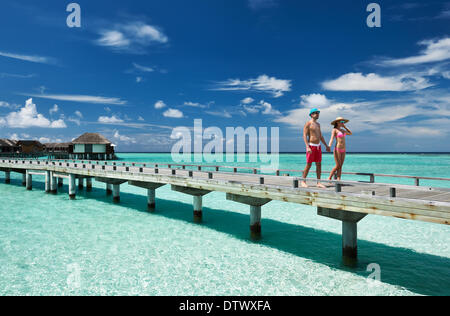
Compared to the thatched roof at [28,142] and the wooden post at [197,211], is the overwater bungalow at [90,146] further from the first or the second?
the wooden post at [197,211]

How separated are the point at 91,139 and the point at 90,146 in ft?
5.97

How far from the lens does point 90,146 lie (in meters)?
70.7

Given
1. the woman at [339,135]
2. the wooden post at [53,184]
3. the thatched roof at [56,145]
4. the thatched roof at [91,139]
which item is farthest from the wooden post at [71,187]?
the thatched roof at [56,145]

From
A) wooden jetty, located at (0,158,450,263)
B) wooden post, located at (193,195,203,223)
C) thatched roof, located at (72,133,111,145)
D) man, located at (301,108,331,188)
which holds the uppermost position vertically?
thatched roof, located at (72,133,111,145)

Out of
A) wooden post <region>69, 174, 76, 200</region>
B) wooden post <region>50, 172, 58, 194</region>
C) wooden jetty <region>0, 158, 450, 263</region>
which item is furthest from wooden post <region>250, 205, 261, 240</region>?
wooden post <region>50, 172, 58, 194</region>

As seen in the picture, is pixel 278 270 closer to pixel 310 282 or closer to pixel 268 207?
pixel 310 282

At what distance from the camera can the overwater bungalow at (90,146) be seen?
6956 cm

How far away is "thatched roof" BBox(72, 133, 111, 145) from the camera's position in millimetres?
69000

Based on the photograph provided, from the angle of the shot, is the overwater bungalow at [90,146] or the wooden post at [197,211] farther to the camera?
the overwater bungalow at [90,146]

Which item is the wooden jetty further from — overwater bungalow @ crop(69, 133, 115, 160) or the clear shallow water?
overwater bungalow @ crop(69, 133, 115, 160)

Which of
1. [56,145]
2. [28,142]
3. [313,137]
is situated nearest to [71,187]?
[313,137]

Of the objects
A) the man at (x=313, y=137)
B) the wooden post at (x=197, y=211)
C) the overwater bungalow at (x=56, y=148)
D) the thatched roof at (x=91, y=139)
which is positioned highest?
the thatched roof at (x=91, y=139)

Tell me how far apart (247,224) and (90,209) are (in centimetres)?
1102

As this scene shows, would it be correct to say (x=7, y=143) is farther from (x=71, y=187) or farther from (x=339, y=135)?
(x=339, y=135)
